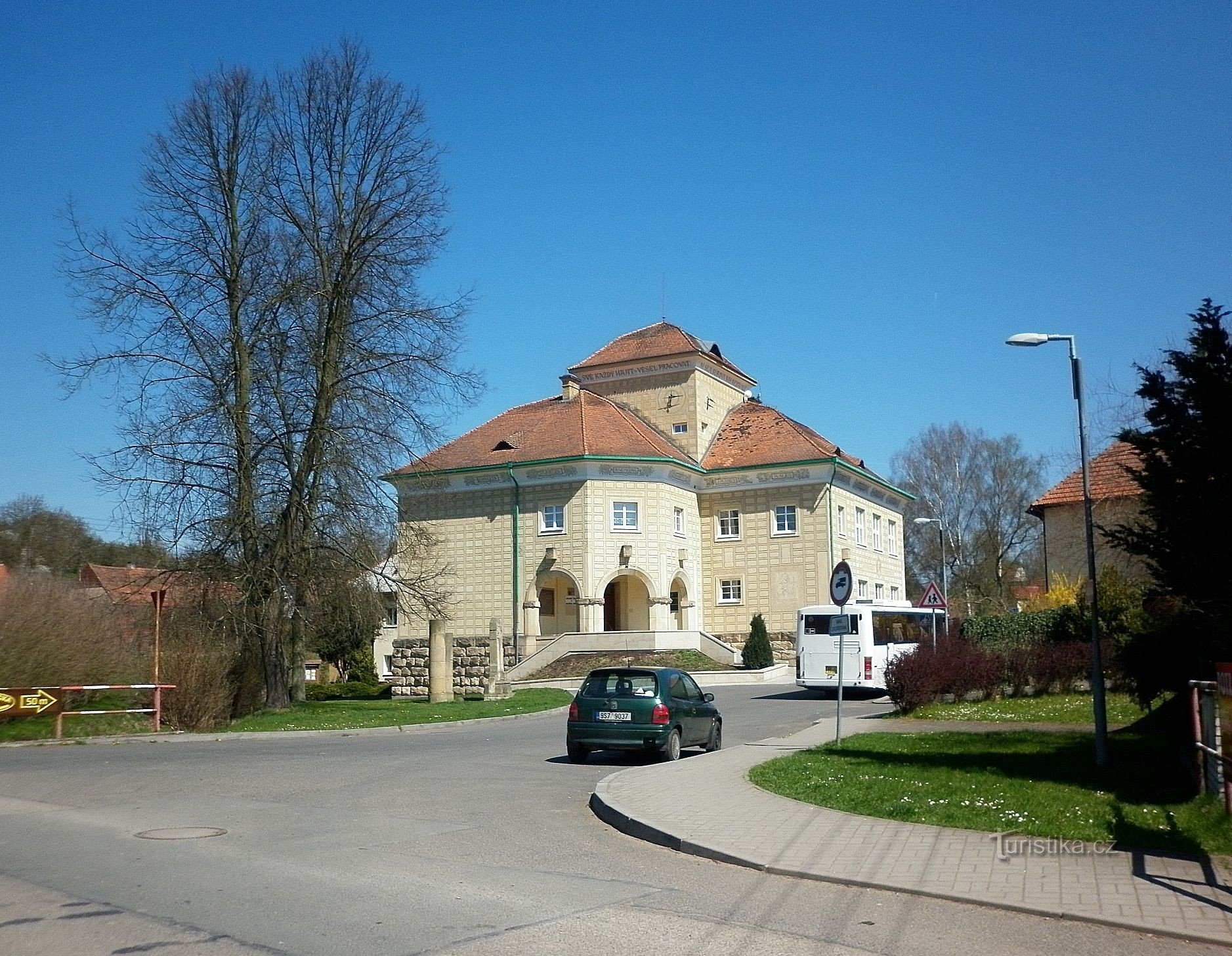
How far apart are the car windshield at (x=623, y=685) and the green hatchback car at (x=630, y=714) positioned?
0.03ft

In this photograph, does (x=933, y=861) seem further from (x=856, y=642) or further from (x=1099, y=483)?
(x=1099, y=483)

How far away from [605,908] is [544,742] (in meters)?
13.7

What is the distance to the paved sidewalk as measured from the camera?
7.44 m

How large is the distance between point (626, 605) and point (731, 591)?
5220mm

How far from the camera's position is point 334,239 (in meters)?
29.8

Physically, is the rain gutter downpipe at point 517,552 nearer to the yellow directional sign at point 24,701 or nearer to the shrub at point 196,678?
the shrub at point 196,678

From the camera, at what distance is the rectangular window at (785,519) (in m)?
53.7

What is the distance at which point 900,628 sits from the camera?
36344 millimetres

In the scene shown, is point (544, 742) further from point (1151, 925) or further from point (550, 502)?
point (550, 502)

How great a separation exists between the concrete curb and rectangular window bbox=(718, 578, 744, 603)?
1177 inches

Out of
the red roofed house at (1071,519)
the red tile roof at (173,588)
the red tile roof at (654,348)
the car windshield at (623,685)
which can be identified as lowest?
the car windshield at (623,685)

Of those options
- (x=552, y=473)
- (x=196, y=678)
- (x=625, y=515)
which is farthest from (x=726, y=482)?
(x=196, y=678)

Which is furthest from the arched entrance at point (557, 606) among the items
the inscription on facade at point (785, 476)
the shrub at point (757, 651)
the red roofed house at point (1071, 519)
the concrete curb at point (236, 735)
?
the concrete curb at point (236, 735)

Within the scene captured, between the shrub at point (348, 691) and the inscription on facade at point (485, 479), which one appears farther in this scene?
the inscription on facade at point (485, 479)
